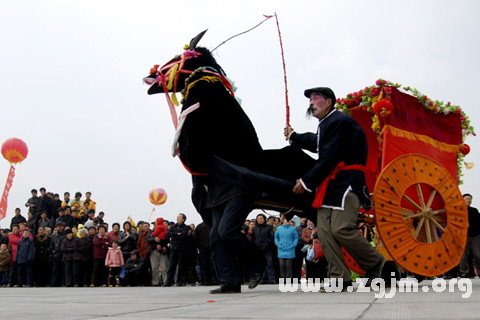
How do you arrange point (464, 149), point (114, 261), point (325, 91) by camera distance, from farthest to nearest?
point (114, 261), point (464, 149), point (325, 91)

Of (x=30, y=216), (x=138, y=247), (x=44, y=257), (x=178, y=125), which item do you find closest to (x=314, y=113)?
(x=178, y=125)

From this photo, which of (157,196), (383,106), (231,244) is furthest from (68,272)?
(383,106)

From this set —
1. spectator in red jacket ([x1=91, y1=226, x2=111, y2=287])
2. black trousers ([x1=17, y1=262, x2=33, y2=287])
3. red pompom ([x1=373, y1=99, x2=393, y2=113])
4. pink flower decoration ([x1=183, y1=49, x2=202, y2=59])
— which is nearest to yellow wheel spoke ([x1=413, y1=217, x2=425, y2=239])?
red pompom ([x1=373, y1=99, x2=393, y2=113])

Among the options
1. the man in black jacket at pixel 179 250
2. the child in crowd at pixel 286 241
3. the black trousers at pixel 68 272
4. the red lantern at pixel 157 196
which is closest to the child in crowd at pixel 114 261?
the black trousers at pixel 68 272

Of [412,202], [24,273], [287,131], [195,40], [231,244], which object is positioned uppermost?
[195,40]

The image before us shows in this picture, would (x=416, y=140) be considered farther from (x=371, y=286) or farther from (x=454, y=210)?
(x=371, y=286)

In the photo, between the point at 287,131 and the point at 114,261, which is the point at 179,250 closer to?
the point at 114,261

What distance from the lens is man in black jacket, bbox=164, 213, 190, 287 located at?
43.6 ft

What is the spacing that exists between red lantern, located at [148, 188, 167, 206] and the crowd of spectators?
298 cm

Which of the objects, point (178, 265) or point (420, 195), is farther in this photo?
point (178, 265)

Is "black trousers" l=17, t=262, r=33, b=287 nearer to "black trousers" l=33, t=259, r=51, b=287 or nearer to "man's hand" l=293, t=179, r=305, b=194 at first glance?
"black trousers" l=33, t=259, r=51, b=287

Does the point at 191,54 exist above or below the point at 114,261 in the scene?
above

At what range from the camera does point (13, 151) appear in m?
16.8

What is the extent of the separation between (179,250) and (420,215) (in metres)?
7.86
